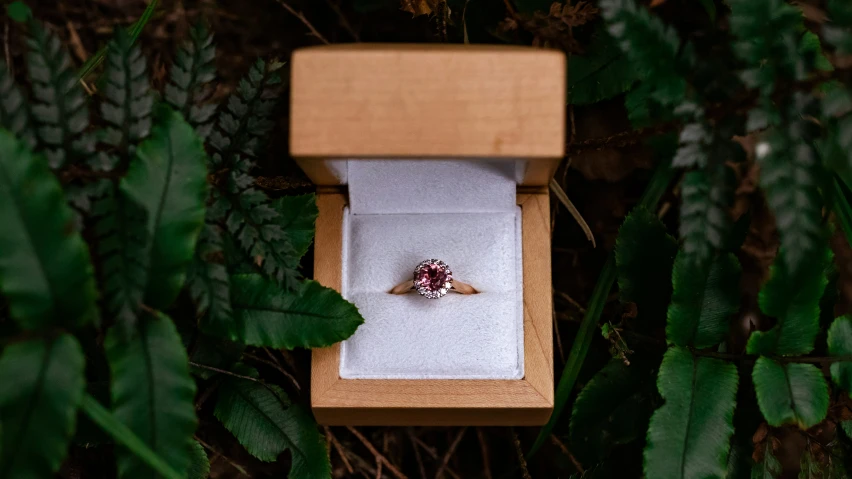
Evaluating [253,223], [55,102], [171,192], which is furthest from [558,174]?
[55,102]

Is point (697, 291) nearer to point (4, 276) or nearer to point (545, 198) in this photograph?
point (545, 198)

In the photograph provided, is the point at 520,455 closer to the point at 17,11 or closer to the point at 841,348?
the point at 841,348

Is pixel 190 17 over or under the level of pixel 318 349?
over

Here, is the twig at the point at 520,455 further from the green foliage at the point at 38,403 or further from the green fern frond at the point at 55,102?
the green fern frond at the point at 55,102

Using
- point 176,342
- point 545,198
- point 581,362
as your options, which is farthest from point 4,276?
point 581,362

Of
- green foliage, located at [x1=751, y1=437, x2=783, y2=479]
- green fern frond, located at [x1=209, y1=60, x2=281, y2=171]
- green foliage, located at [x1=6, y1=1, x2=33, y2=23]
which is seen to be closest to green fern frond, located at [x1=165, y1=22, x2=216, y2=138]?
green fern frond, located at [x1=209, y1=60, x2=281, y2=171]

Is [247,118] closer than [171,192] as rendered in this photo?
No
